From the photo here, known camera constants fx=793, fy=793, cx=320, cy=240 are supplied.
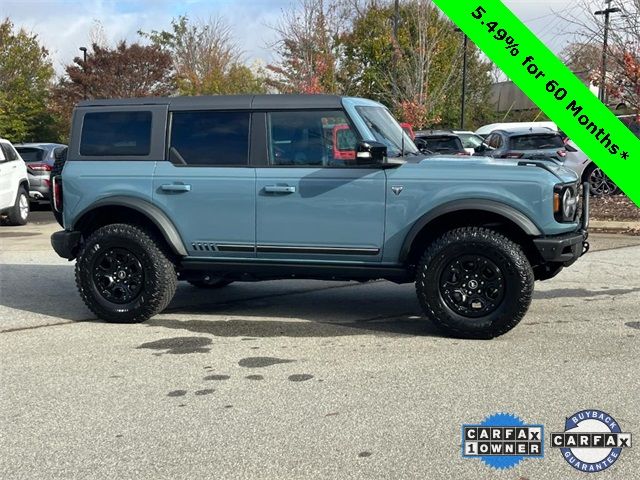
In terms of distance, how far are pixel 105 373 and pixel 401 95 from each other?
25024mm

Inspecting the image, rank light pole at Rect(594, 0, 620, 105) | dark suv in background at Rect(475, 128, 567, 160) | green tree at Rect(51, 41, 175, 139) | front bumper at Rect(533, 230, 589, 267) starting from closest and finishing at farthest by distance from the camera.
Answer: front bumper at Rect(533, 230, 589, 267)
light pole at Rect(594, 0, 620, 105)
dark suv in background at Rect(475, 128, 567, 160)
green tree at Rect(51, 41, 175, 139)

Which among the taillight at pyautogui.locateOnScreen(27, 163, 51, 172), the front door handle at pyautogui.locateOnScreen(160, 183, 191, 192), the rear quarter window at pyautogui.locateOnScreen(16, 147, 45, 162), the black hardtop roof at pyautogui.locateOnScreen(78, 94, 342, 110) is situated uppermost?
the black hardtop roof at pyautogui.locateOnScreen(78, 94, 342, 110)

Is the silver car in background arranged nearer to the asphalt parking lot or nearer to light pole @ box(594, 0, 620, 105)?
the asphalt parking lot

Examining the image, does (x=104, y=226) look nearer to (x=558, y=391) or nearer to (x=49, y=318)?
(x=49, y=318)

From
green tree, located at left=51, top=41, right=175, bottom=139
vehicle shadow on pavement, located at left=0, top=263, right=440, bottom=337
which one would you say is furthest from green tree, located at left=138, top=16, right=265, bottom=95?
vehicle shadow on pavement, located at left=0, top=263, right=440, bottom=337

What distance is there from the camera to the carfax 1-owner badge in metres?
3.89

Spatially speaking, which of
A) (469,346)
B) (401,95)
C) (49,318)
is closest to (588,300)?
(469,346)

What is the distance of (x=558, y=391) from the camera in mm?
4832

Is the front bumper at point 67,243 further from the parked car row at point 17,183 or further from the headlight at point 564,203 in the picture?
the parked car row at point 17,183

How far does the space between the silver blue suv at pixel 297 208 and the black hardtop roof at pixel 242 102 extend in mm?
15

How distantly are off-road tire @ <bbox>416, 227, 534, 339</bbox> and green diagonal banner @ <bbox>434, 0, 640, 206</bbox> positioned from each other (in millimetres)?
2703

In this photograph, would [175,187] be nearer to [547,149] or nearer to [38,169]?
[547,149]

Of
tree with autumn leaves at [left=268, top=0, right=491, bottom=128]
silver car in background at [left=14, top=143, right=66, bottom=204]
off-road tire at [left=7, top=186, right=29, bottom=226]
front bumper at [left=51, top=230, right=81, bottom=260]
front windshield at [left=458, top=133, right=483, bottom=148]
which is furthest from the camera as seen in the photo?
tree with autumn leaves at [left=268, top=0, right=491, bottom=128]

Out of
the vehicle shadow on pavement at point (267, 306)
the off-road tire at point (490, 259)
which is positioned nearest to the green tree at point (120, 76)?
the vehicle shadow on pavement at point (267, 306)
